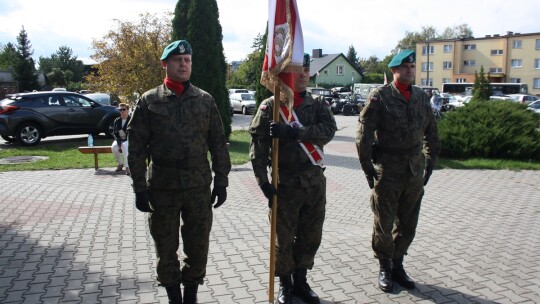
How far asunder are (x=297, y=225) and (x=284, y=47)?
1.53 meters

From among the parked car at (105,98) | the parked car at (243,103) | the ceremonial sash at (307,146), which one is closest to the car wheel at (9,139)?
the parked car at (105,98)

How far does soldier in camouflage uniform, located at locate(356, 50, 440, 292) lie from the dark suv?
13012mm

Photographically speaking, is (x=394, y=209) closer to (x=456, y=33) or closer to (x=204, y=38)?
(x=204, y=38)

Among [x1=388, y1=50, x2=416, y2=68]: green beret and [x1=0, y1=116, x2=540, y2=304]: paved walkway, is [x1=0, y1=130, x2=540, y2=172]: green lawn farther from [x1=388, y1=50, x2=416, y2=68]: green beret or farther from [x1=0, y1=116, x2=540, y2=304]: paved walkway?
[x1=388, y1=50, x2=416, y2=68]: green beret

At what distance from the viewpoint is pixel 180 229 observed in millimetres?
3787

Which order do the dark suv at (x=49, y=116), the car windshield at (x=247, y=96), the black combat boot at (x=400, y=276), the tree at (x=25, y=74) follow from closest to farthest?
the black combat boot at (x=400, y=276) → the dark suv at (x=49, y=116) → the car windshield at (x=247, y=96) → the tree at (x=25, y=74)

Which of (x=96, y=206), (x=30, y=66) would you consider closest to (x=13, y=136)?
(x=96, y=206)

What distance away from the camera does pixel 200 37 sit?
1290cm

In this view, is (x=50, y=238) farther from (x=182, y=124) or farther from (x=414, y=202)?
(x=414, y=202)

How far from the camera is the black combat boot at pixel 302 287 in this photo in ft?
13.1

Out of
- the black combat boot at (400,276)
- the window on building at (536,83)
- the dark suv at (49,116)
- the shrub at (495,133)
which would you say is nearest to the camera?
the black combat boot at (400,276)

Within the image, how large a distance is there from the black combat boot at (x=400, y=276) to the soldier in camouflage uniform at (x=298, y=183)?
92cm

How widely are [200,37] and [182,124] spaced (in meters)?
9.88

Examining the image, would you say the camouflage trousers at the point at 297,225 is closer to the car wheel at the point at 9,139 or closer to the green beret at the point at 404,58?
the green beret at the point at 404,58
